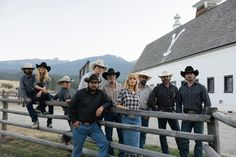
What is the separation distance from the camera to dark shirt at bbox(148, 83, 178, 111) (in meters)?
6.59

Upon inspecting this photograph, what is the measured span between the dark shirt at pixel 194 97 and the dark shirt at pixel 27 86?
2952 mm

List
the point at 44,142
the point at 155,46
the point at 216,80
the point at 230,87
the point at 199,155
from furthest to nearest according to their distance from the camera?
1. the point at 155,46
2. the point at 216,80
3. the point at 230,87
4. the point at 44,142
5. the point at 199,155

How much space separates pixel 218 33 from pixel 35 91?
2018 centimetres

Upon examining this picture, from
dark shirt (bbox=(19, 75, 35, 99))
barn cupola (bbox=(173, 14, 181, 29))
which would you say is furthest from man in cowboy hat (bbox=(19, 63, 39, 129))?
barn cupola (bbox=(173, 14, 181, 29))

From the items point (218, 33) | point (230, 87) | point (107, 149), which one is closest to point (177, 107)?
point (107, 149)

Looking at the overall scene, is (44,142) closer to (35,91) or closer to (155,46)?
(35,91)

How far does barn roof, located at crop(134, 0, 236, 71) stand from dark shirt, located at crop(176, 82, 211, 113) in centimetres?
1677

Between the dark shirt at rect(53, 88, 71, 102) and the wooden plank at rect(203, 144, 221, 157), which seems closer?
the wooden plank at rect(203, 144, 221, 157)

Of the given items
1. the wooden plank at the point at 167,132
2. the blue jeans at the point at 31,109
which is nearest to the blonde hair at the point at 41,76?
the blue jeans at the point at 31,109

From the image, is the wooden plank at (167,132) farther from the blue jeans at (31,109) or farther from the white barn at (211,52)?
the white barn at (211,52)

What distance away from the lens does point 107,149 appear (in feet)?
19.6

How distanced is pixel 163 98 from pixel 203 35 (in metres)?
22.3

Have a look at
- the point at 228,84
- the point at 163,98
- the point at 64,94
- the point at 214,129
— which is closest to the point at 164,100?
the point at 163,98

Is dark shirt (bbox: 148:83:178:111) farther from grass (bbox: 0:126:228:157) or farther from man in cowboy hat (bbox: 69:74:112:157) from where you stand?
grass (bbox: 0:126:228:157)
